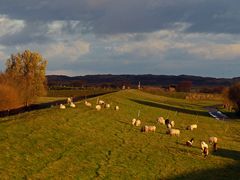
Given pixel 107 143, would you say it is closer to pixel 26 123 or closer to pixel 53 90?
pixel 26 123

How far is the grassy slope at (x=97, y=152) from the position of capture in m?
36.1

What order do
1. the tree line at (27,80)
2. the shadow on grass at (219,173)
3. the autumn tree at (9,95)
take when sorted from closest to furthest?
the shadow on grass at (219,173) → the autumn tree at (9,95) → the tree line at (27,80)

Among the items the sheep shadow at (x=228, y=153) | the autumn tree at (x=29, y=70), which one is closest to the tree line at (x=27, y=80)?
the autumn tree at (x=29, y=70)

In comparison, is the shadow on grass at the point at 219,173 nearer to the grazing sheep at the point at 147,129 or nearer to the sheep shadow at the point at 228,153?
the sheep shadow at the point at 228,153

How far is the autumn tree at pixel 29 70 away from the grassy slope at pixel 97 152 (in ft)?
218

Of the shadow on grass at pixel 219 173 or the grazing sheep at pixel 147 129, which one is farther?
the grazing sheep at pixel 147 129

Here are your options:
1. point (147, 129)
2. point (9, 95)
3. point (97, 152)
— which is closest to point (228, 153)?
point (147, 129)

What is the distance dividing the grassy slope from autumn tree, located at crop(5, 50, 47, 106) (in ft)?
218

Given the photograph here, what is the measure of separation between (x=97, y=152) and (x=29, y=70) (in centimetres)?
9123

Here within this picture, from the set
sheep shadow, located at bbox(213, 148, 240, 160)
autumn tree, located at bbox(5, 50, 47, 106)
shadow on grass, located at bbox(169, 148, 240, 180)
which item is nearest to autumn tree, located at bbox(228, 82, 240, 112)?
autumn tree, located at bbox(5, 50, 47, 106)

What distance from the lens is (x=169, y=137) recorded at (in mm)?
56625

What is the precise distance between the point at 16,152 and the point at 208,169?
1749cm

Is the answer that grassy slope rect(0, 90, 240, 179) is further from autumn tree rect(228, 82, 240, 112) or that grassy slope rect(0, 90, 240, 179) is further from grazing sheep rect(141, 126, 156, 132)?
autumn tree rect(228, 82, 240, 112)


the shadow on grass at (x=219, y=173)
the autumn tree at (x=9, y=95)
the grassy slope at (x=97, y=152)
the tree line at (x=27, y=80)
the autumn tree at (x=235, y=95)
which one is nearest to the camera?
the grassy slope at (x=97, y=152)
